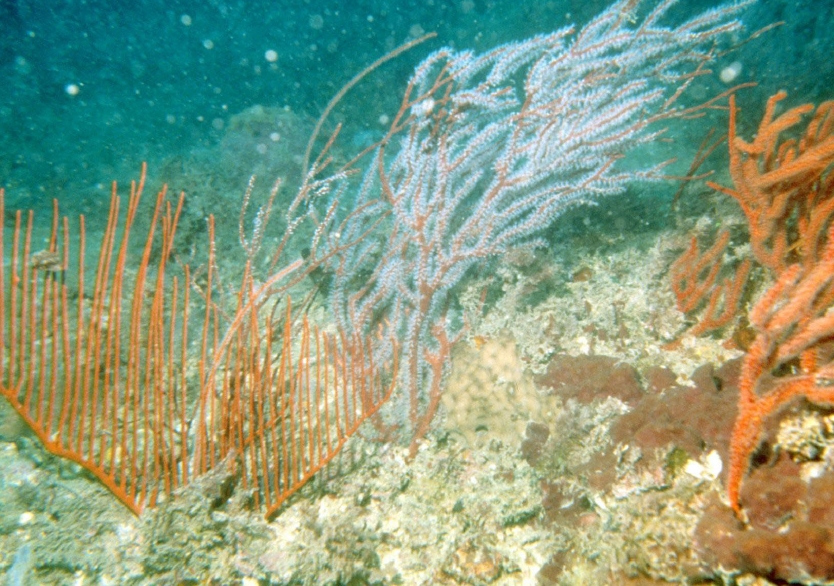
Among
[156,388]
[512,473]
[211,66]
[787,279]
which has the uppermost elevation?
[211,66]

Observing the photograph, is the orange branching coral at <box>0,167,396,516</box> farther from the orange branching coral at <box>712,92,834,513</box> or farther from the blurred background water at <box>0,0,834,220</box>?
the blurred background water at <box>0,0,834,220</box>

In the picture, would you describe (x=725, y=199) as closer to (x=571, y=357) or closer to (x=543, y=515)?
(x=571, y=357)

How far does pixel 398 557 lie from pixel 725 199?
12.0ft

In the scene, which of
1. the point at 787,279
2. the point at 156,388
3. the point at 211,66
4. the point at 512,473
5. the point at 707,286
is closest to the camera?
the point at 787,279

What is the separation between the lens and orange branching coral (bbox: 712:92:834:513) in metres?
1.61

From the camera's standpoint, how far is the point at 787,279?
1729 mm

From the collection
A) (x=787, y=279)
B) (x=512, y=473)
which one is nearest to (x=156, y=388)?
(x=512, y=473)

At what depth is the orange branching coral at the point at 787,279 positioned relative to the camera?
161cm

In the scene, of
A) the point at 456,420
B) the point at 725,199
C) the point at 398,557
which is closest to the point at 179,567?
the point at 398,557

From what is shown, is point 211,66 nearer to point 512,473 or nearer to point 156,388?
point 156,388

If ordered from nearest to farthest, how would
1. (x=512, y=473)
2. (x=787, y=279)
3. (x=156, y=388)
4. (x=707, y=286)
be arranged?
(x=787, y=279) → (x=156, y=388) → (x=707, y=286) → (x=512, y=473)

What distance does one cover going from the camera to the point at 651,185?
4242 mm

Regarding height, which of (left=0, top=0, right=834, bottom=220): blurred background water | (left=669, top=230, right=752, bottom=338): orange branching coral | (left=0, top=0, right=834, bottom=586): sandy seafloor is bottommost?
(left=0, top=0, right=834, bottom=586): sandy seafloor

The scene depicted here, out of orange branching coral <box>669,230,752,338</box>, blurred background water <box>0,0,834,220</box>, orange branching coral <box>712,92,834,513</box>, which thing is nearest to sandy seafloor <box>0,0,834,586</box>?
orange branching coral <box>669,230,752,338</box>
